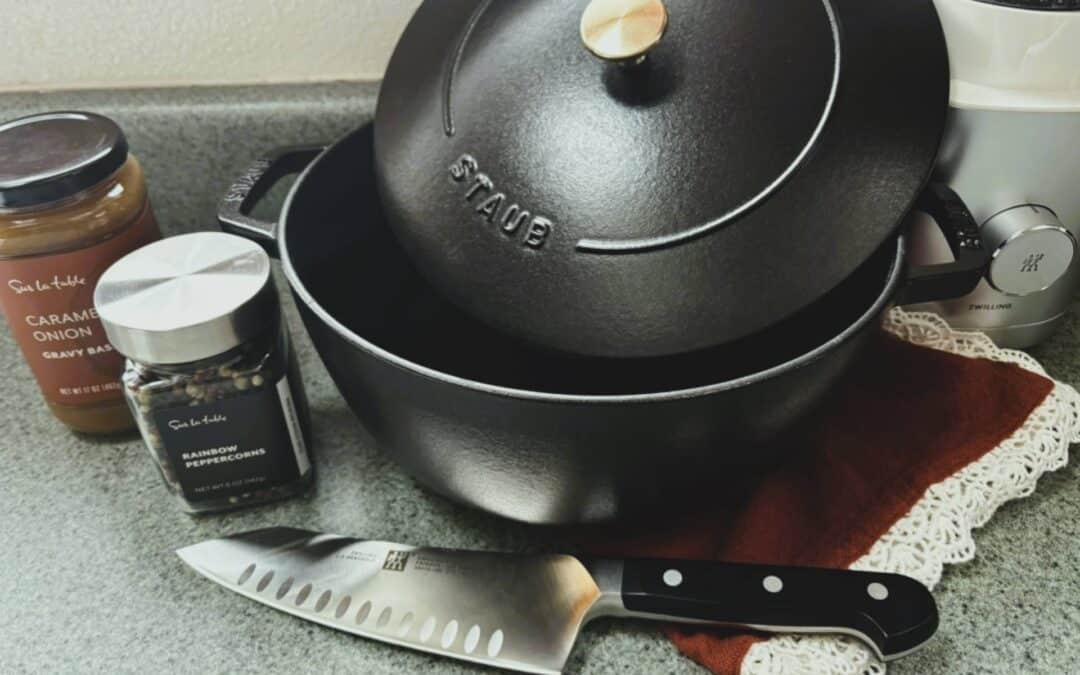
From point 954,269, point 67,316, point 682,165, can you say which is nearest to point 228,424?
point 67,316

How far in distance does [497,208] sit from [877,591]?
0.30m

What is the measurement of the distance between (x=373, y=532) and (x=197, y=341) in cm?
18

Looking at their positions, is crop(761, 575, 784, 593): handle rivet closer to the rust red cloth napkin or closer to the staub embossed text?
the rust red cloth napkin

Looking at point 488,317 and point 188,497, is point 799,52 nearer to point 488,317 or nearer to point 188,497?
point 488,317

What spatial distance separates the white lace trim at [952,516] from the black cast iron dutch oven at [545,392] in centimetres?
10

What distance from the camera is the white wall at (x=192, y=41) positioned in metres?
0.81

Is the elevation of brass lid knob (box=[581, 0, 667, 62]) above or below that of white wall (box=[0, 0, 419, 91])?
above

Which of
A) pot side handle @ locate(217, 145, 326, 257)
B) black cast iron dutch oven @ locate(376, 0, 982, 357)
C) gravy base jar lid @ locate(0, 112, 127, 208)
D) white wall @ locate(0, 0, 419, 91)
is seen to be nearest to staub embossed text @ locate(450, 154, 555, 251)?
black cast iron dutch oven @ locate(376, 0, 982, 357)

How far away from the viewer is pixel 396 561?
0.58m

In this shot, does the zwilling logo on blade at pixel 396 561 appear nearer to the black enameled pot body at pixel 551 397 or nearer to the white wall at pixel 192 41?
the black enameled pot body at pixel 551 397

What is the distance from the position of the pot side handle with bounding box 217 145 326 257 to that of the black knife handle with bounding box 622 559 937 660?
0.31 meters

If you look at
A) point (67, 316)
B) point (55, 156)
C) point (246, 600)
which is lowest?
point (246, 600)

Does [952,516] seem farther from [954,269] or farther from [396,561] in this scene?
[396,561]

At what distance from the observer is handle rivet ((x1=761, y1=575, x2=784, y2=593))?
0.54m
